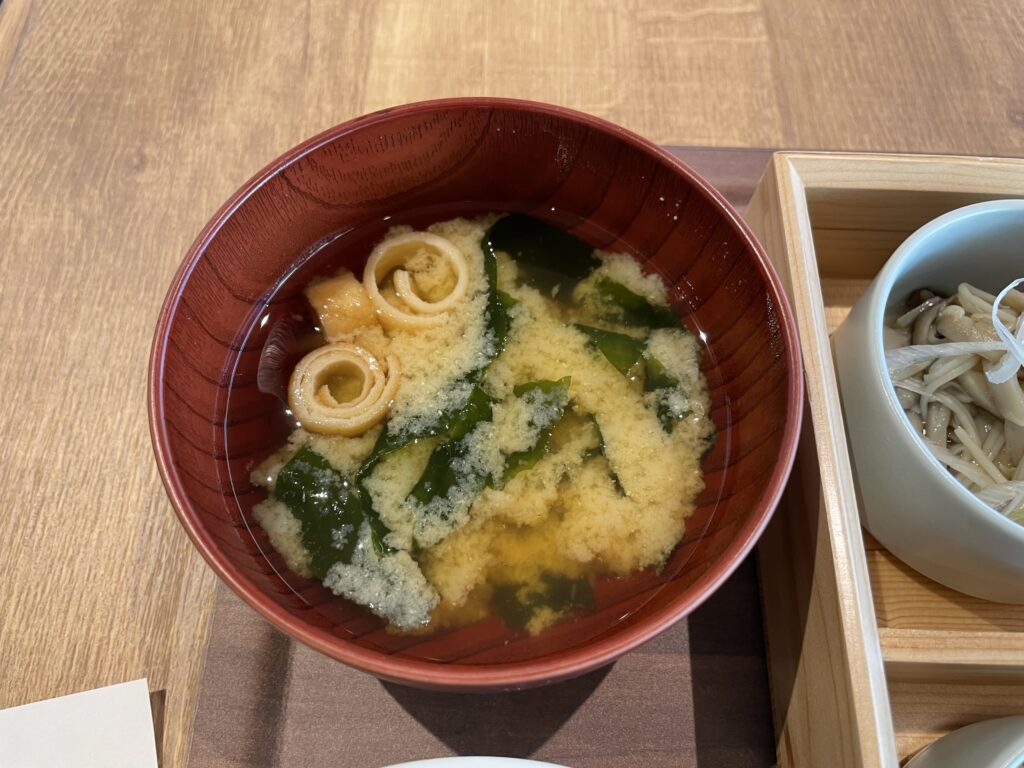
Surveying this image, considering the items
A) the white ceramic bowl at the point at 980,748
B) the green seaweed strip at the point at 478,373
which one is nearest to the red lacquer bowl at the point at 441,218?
the green seaweed strip at the point at 478,373

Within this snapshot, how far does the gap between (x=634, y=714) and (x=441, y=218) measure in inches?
28.7

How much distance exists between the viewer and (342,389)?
0.98 m

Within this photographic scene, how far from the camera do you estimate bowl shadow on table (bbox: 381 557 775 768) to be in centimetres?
82

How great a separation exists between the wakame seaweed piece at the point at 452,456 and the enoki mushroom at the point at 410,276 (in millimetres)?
140

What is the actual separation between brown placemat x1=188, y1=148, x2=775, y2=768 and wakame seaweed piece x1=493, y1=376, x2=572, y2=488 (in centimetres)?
27

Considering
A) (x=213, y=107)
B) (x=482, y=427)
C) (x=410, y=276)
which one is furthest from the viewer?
(x=213, y=107)

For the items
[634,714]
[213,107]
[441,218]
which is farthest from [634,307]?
[213,107]

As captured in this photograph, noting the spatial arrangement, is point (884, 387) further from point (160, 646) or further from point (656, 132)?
point (160, 646)

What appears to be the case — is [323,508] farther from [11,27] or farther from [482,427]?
[11,27]

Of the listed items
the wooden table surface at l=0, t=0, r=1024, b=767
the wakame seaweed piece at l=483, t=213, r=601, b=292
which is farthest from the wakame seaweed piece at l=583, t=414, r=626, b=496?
the wooden table surface at l=0, t=0, r=1024, b=767

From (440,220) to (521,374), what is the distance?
0.28 metres

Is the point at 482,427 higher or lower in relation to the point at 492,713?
higher

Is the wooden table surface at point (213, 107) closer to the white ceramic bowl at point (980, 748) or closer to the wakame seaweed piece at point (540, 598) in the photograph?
the wakame seaweed piece at point (540, 598)

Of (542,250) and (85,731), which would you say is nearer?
(85,731)
